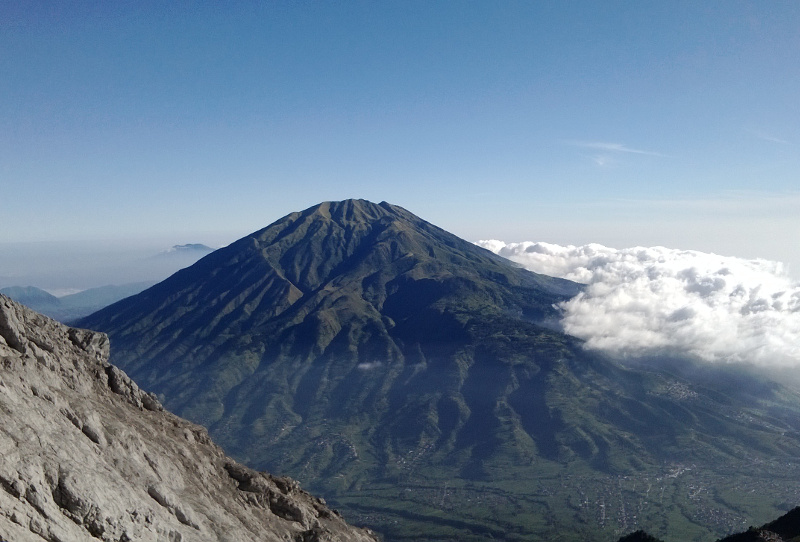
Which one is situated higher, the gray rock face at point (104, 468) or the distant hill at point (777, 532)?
the gray rock face at point (104, 468)

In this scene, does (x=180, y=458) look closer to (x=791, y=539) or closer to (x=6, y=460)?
(x=6, y=460)

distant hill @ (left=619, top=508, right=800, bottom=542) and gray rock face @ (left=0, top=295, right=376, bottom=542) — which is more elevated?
gray rock face @ (left=0, top=295, right=376, bottom=542)

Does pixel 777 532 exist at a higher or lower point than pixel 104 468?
lower

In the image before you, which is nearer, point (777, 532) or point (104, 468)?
point (104, 468)

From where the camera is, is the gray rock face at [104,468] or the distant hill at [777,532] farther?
the distant hill at [777,532]

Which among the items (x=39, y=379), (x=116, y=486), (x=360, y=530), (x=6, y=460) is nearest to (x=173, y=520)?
(x=116, y=486)

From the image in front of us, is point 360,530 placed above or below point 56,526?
below

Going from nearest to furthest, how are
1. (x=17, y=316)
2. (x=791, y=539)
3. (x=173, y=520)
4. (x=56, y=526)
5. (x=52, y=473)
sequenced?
(x=56, y=526), (x=52, y=473), (x=173, y=520), (x=17, y=316), (x=791, y=539)

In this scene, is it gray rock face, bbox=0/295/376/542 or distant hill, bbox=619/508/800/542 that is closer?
gray rock face, bbox=0/295/376/542
